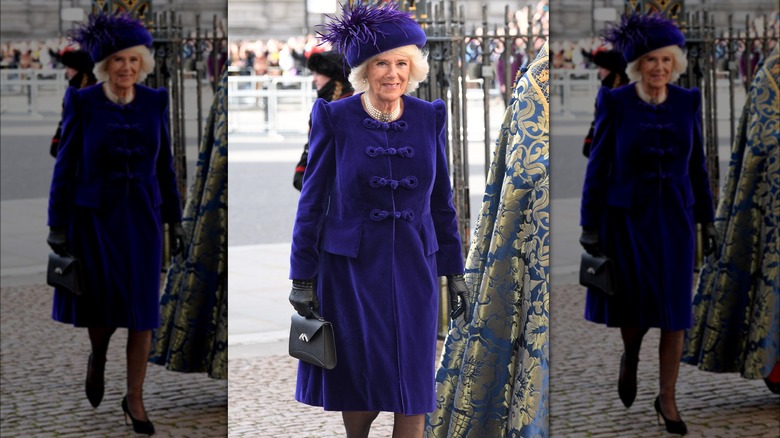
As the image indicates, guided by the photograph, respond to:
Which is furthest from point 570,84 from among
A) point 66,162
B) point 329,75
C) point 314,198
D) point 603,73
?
point 329,75

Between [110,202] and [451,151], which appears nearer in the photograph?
[110,202]

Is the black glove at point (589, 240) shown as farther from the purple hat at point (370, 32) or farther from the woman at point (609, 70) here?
the purple hat at point (370, 32)

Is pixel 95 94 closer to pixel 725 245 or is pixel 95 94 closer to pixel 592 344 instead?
pixel 592 344

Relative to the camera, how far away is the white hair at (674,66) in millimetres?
3400

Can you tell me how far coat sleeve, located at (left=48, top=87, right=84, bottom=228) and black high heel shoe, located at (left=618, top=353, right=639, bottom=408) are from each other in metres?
1.69

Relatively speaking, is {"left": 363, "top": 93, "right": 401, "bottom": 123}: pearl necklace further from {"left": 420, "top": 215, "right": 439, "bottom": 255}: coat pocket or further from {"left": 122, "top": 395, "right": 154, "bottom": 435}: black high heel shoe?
{"left": 122, "top": 395, "right": 154, "bottom": 435}: black high heel shoe

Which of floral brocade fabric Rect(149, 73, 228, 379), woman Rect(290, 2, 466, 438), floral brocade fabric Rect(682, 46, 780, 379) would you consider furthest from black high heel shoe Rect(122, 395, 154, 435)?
floral brocade fabric Rect(682, 46, 780, 379)

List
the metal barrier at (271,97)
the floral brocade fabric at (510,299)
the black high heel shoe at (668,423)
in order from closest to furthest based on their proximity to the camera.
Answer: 1. the floral brocade fabric at (510,299)
2. the black high heel shoe at (668,423)
3. the metal barrier at (271,97)

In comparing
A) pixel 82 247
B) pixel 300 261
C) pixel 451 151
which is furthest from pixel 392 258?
pixel 451 151

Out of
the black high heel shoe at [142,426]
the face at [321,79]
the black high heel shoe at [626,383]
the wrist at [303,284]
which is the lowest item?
the black high heel shoe at [142,426]

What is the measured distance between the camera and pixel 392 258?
3385 millimetres

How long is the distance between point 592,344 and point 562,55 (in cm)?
86

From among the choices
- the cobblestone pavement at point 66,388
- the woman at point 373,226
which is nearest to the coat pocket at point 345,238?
the woman at point 373,226

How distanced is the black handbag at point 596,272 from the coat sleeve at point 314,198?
2.50ft
